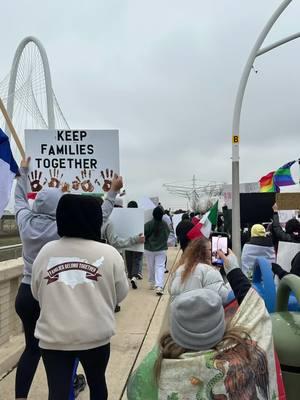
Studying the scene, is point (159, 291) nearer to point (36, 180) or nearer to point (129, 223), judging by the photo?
point (129, 223)

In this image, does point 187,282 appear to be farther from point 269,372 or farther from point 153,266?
point 153,266

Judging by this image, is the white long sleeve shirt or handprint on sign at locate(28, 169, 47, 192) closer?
the white long sleeve shirt

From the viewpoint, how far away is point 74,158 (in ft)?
18.1

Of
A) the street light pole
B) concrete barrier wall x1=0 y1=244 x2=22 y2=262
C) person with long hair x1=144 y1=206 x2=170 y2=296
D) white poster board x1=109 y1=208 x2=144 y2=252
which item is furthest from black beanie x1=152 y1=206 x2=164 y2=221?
white poster board x1=109 y1=208 x2=144 y2=252

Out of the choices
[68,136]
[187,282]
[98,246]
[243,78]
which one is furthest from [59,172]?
[243,78]

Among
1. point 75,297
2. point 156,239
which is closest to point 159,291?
point 156,239

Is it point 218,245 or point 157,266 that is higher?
point 218,245

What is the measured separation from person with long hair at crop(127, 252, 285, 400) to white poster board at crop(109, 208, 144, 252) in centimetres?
432

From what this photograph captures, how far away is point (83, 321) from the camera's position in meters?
2.64

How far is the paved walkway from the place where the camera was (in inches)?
170

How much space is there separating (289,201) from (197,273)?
5.88m

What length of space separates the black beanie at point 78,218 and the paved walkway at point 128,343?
6.45 ft

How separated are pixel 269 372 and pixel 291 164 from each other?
1325cm

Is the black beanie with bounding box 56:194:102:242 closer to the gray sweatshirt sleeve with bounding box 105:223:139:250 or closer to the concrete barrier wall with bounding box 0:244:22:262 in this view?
the gray sweatshirt sleeve with bounding box 105:223:139:250
